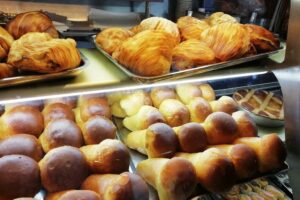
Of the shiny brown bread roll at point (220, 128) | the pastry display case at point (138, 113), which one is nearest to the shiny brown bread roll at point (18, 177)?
the pastry display case at point (138, 113)

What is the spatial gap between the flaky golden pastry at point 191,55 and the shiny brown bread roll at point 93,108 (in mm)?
357

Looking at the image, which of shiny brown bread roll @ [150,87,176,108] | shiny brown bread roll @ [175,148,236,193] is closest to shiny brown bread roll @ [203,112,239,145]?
shiny brown bread roll @ [175,148,236,193]

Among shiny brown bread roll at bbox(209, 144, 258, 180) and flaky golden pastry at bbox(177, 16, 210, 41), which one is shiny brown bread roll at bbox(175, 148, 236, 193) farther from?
flaky golden pastry at bbox(177, 16, 210, 41)

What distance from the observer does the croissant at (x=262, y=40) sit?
111 cm

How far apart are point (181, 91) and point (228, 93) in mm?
263

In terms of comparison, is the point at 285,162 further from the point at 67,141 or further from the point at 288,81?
the point at 67,141

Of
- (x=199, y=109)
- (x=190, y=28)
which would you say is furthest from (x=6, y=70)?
(x=199, y=109)

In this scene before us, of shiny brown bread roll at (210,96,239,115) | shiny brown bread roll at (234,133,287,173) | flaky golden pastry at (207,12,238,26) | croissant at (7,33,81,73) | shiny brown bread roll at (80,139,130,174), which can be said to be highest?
flaky golden pastry at (207,12,238,26)

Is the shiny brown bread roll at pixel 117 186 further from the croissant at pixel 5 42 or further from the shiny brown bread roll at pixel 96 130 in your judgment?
the croissant at pixel 5 42

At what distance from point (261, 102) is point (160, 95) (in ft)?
1.63

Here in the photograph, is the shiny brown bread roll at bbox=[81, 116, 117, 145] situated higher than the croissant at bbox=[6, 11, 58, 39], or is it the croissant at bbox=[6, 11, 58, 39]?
the croissant at bbox=[6, 11, 58, 39]

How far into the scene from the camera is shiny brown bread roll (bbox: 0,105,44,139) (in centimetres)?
99

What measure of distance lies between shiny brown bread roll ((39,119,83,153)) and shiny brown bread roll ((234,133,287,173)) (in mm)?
634

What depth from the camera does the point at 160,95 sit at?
1312 millimetres
